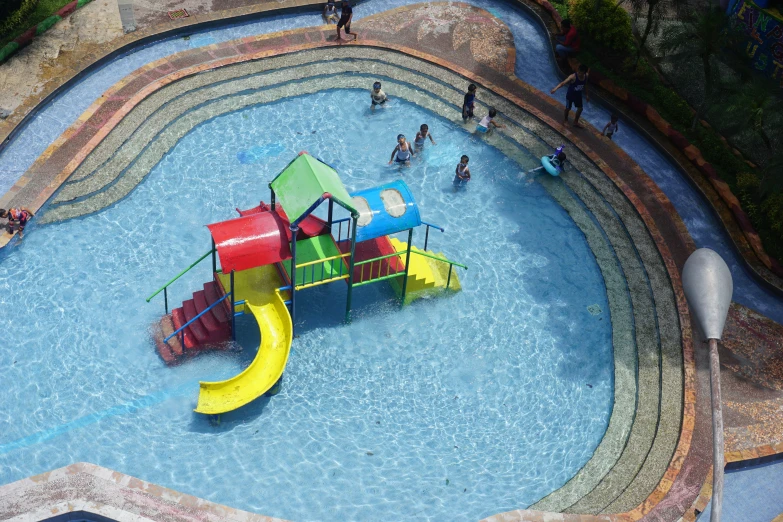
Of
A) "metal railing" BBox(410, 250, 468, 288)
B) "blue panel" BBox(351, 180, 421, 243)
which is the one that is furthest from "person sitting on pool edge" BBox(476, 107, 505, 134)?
"blue panel" BBox(351, 180, 421, 243)

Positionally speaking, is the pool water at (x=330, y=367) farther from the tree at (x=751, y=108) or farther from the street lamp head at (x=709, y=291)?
the street lamp head at (x=709, y=291)

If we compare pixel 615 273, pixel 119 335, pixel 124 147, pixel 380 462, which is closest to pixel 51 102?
pixel 124 147

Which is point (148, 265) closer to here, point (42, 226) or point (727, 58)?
point (42, 226)

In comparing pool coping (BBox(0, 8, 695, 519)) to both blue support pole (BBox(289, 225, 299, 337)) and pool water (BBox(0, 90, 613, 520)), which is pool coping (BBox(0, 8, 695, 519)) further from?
blue support pole (BBox(289, 225, 299, 337))

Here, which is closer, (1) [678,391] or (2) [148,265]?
(1) [678,391]

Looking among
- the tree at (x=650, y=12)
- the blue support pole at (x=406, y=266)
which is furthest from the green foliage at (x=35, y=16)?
the tree at (x=650, y=12)

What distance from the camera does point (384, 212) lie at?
19812mm

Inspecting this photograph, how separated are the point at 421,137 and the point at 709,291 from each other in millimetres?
15390

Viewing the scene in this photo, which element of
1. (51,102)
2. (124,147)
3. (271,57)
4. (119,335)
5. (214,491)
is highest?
(271,57)

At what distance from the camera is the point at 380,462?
18188 millimetres

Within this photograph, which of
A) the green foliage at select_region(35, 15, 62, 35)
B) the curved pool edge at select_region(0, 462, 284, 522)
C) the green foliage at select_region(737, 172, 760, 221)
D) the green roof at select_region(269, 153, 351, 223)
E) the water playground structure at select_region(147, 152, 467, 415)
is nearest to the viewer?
the curved pool edge at select_region(0, 462, 284, 522)

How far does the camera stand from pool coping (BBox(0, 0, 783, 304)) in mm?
23036

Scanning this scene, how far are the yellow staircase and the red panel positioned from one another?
11.0 ft

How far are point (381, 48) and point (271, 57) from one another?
3648 millimetres
